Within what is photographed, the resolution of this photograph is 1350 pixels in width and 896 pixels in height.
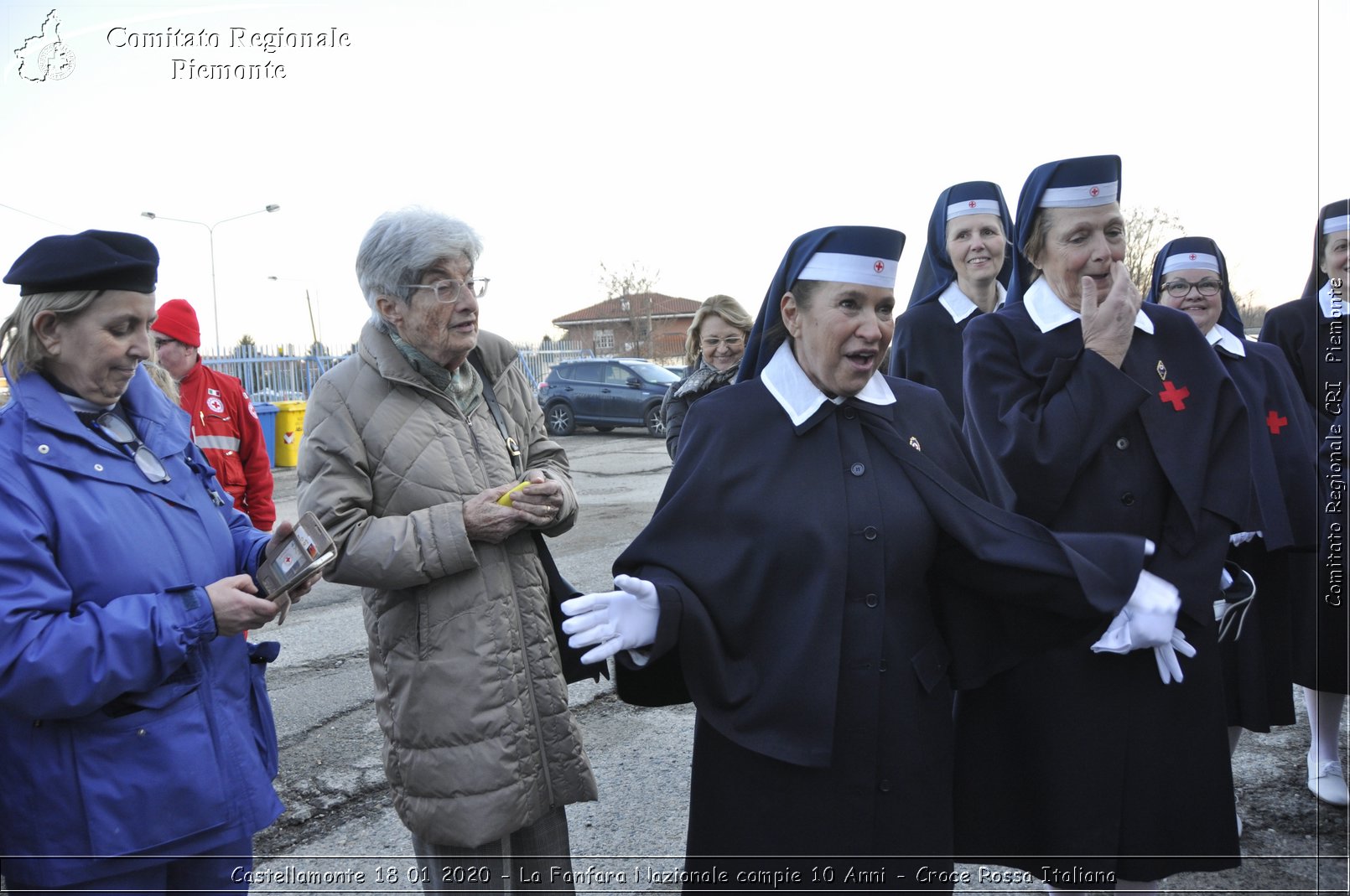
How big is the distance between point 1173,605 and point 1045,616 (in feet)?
1.13

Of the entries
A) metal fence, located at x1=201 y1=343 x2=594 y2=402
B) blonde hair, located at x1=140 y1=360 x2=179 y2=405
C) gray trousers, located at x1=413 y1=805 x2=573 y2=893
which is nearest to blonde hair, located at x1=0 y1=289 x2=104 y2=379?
blonde hair, located at x1=140 y1=360 x2=179 y2=405

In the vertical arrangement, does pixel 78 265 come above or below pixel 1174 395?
above

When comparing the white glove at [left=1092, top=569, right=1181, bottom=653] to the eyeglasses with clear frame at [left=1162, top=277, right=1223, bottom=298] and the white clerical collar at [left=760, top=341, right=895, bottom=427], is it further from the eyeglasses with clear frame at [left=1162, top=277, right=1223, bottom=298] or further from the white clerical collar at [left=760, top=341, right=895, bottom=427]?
the eyeglasses with clear frame at [left=1162, top=277, right=1223, bottom=298]

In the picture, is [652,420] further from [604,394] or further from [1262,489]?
[1262,489]

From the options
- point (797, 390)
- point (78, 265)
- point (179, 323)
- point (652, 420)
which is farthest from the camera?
point (652, 420)

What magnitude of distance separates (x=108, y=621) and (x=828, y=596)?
1591mm

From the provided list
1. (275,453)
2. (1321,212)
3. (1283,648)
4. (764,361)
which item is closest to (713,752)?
(764,361)

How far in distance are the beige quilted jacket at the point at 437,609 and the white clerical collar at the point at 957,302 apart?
247cm

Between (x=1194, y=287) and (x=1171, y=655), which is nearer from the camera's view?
(x=1171, y=655)

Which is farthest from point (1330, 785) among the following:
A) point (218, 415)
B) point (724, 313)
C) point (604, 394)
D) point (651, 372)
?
point (604, 394)

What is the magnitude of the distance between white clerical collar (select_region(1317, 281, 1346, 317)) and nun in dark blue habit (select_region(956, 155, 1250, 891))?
221cm

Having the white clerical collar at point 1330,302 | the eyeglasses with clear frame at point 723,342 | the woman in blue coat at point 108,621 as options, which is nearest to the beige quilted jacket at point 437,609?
the woman in blue coat at point 108,621

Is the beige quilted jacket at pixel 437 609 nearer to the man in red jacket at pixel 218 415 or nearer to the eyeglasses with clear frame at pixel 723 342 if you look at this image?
the man in red jacket at pixel 218 415

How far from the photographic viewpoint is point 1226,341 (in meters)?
4.26
